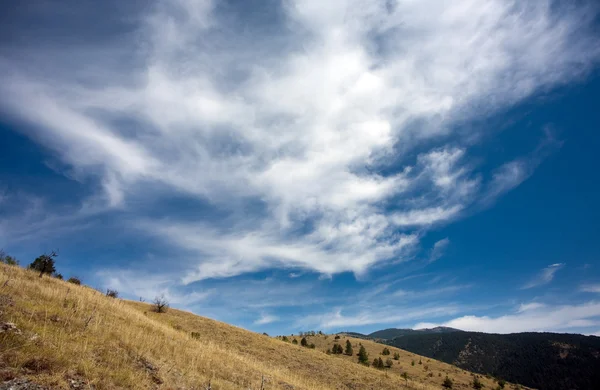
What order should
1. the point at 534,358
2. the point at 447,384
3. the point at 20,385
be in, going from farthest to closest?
the point at 534,358 < the point at 447,384 < the point at 20,385

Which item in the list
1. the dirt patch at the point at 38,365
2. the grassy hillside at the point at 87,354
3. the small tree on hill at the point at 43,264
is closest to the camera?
the dirt patch at the point at 38,365

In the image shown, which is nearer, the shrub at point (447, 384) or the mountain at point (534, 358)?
the shrub at point (447, 384)

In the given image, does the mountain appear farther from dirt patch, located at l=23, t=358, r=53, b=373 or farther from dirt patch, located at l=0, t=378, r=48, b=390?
dirt patch, located at l=0, t=378, r=48, b=390

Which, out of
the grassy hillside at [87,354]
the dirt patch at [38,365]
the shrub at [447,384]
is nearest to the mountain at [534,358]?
the shrub at [447,384]

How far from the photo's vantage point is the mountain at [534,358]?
14275 centimetres

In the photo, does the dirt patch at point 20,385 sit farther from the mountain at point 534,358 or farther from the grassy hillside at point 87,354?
the mountain at point 534,358

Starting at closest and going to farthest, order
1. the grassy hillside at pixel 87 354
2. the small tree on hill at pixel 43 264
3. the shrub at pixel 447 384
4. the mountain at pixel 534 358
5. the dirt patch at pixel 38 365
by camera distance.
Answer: the dirt patch at pixel 38 365
the grassy hillside at pixel 87 354
the small tree on hill at pixel 43 264
the shrub at pixel 447 384
the mountain at pixel 534 358

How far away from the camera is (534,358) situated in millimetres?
161375

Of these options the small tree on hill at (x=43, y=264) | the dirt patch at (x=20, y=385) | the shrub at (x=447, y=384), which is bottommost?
the shrub at (x=447, y=384)

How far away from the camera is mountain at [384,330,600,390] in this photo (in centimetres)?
14275

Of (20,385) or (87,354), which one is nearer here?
(20,385)

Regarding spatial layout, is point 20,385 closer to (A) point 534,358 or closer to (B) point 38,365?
(B) point 38,365

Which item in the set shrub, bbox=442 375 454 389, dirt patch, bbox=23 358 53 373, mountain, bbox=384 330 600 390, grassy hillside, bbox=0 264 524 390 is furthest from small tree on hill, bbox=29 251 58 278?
mountain, bbox=384 330 600 390

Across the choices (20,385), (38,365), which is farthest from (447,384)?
(20,385)
